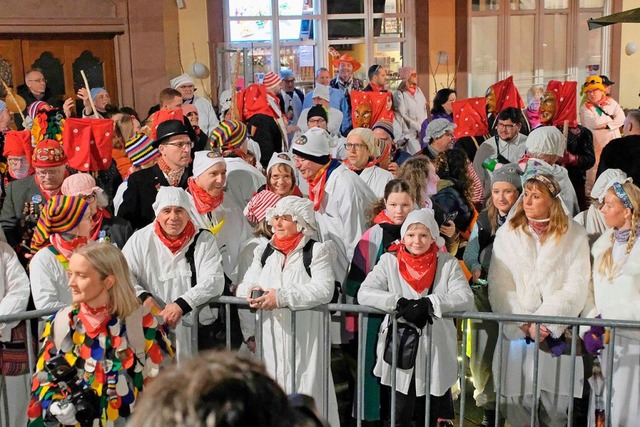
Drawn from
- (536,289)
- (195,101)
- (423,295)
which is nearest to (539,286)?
(536,289)

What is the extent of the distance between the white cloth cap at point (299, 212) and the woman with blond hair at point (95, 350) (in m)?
1.20

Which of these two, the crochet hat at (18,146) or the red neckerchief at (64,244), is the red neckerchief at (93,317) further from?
the crochet hat at (18,146)

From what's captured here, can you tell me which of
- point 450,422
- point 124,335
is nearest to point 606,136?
point 450,422

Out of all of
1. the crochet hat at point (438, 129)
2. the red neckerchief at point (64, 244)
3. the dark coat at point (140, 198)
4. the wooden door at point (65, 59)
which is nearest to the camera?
the red neckerchief at point (64, 244)

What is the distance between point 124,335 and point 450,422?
6.71 ft

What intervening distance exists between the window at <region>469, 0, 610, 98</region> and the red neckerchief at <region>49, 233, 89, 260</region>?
1299cm

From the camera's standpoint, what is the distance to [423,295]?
471cm

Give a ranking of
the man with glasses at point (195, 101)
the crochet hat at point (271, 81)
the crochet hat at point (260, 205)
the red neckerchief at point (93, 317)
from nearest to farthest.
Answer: the red neckerchief at point (93, 317), the crochet hat at point (260, 205), the man with glasses at point (195, 101), the crochet hat at point (271, 81)

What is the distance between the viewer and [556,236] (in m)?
4.79

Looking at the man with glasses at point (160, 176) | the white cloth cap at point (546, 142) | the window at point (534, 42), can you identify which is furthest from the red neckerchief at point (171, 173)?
the window at point (534, 42)

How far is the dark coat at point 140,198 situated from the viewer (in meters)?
5.73

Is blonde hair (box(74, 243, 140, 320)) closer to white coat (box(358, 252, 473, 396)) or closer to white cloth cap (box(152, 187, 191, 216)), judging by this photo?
white cloth cap (box(152, 187, 191, 216))

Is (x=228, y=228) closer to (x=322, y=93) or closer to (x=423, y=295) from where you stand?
(x=423, y=295)

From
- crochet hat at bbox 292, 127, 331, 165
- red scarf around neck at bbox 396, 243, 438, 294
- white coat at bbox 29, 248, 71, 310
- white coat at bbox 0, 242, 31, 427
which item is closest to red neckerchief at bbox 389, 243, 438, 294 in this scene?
red scarf around neck at bbox 396, 243, 438, 294
